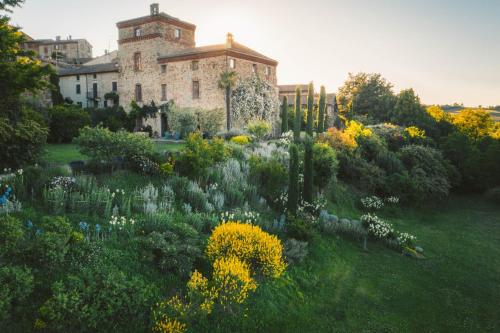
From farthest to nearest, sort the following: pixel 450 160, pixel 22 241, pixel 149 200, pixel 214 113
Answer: pixel 214 113, pixel 450 160, pixel 149 200, pixel 22 241

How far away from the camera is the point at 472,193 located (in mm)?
27750

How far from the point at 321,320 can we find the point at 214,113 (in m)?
25.3

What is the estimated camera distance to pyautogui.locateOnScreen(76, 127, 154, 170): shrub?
11.1 metres

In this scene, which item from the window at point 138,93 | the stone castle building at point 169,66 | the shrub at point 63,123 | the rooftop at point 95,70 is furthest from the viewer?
the rooftop at point 95,70

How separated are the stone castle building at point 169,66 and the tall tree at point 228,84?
503 mm

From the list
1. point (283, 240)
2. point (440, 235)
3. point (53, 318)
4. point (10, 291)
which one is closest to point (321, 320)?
point (283, 240)

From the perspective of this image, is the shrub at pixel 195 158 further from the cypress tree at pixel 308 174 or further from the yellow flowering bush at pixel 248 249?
the yellow flowering bush at pixel 248 249

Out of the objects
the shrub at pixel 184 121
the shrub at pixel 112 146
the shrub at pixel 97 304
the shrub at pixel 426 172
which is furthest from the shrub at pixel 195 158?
A: the shrub at pixel 184 121

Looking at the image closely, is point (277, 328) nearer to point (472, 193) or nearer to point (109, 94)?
point (472, 193)

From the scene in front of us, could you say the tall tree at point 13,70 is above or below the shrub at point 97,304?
above

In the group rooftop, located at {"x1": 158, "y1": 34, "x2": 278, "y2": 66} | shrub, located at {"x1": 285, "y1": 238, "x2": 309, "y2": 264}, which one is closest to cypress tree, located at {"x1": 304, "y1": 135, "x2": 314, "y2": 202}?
shrub, located at {"x1": 285, "y1": 238, "x2": 309, "y2": 264}

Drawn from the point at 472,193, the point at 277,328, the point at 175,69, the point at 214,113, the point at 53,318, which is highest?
the point at 175,69

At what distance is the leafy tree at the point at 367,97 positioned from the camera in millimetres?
46406

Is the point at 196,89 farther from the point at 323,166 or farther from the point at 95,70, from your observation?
the point at 323,166
